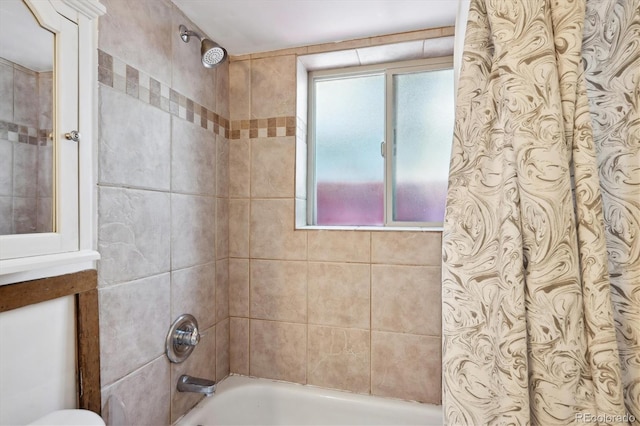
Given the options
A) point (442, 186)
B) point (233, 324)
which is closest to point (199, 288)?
point (233, 324)

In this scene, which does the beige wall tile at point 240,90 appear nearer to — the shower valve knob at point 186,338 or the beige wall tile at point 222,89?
the beige wall tile at point 222,89

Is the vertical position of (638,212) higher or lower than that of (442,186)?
lower

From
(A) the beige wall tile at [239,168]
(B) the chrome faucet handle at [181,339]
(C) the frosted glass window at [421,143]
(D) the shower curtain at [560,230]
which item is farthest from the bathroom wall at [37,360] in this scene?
(C) the frosted glass window at [421,143]

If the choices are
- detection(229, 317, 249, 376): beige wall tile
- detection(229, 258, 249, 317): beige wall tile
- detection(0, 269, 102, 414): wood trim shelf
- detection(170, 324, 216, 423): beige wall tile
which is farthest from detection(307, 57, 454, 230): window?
detection(0, 269, 102, 414): wood trim shelf

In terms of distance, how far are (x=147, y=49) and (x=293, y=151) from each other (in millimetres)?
776

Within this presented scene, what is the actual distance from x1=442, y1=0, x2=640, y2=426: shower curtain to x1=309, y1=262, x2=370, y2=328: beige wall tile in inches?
35.4

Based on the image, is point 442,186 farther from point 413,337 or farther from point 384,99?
point 413,337

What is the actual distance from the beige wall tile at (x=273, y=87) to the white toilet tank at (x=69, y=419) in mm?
1438

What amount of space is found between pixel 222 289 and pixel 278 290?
0.99 feet

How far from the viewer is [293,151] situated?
5.65ft

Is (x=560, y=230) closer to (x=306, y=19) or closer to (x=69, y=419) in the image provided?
(x=69, y=419)

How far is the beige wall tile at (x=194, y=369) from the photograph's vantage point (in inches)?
53.9

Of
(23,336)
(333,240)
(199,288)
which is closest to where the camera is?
(23,336)

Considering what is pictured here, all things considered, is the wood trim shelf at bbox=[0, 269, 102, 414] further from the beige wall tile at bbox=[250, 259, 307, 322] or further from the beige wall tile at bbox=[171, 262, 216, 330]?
the beige wall tile at bbox=[250, 259, 307, 322]
